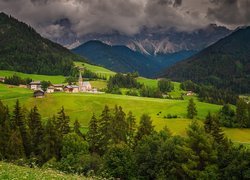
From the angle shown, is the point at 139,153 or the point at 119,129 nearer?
the point at 139,153

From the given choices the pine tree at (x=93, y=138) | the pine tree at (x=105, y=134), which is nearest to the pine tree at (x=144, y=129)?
the pine tree at (x=105, y=134)

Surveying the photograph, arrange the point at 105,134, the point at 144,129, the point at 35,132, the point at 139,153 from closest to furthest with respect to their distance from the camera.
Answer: the point at 139,153 < the point at 35,132 < the point at 144,129 < the point at 105,134

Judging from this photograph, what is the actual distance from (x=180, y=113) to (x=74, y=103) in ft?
192

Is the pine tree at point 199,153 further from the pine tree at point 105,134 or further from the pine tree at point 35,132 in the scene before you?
the pine tree at point 35,132

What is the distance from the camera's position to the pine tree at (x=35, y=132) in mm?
100412

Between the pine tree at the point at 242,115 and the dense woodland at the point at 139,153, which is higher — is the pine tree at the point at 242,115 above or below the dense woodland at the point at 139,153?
above

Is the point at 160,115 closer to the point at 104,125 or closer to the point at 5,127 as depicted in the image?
the point at 104,125

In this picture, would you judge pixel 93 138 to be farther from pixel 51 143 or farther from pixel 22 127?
pixel 22 127

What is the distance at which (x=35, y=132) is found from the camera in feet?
345

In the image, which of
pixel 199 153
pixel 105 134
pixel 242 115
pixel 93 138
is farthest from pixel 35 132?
pixel 242 115

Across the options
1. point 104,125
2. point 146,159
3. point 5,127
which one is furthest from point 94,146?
point 146,159

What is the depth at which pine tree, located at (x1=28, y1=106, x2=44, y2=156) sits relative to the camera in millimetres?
100412

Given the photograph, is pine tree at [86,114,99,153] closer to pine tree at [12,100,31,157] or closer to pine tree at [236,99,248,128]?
pine tree at [12,100,31,157]

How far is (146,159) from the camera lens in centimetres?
7512
